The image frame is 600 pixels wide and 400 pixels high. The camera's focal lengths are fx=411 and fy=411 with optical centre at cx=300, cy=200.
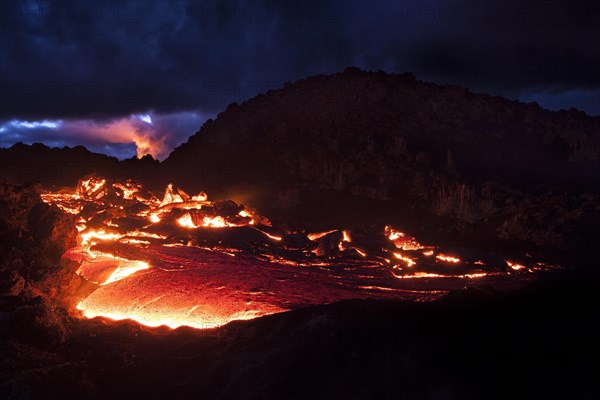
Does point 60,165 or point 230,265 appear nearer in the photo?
point 230,265

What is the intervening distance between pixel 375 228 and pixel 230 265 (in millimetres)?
5471

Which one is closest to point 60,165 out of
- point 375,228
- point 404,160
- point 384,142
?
point 384,142

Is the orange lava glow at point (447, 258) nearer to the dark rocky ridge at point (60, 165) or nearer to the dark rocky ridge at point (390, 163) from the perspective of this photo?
the dark rocky ridge at point (390, 163)

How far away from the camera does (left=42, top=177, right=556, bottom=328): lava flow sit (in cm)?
598

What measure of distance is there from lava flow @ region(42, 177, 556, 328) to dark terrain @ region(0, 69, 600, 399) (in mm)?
561

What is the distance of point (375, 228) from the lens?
11977mm

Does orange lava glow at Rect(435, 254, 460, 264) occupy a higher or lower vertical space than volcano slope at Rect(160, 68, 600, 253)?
lower

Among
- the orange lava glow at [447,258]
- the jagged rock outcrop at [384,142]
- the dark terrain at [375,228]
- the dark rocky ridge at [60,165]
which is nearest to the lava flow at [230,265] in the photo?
the orange lava glow at [447,258]

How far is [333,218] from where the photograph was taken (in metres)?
13.6

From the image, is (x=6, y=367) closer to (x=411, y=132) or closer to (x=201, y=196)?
(x=201, y=196)

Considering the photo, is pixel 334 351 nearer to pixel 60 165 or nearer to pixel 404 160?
pixel 404 160

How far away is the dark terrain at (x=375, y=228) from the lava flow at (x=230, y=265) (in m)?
0.56

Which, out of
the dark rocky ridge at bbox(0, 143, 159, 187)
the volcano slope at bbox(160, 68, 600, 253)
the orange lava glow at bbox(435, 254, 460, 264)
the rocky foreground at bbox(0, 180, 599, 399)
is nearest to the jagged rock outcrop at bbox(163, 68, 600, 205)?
the volcano slope at bbox(160, 68, 600, 253)

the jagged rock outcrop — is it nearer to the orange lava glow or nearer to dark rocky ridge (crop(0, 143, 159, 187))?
dark rocky ridge (crop(0, 143, 159, 187))
